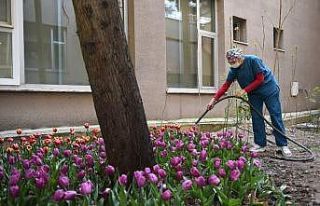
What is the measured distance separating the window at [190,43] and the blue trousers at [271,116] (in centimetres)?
297

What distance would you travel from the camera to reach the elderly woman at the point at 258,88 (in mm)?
6133

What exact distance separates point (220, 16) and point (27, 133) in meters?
5.85

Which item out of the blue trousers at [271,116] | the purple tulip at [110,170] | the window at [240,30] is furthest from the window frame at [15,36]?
the window at [240,30]

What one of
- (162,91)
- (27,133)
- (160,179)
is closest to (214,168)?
(160,179)

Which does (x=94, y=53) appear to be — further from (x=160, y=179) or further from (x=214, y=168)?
(x=214, y=168)

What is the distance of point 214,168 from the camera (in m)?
3.91

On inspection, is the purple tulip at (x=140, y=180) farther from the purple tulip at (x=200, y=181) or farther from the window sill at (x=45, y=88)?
the window sill at (x=45, y=88)

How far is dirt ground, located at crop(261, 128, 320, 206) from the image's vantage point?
12.7ft

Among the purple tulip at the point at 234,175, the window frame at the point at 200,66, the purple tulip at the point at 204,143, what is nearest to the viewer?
the purple tulip at the point at 234,175

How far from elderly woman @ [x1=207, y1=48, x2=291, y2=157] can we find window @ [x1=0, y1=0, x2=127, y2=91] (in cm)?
228

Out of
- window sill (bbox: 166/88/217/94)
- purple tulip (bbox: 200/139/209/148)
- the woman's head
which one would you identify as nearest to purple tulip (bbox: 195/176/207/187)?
purple tulip (bbox: 200/139/209/148)

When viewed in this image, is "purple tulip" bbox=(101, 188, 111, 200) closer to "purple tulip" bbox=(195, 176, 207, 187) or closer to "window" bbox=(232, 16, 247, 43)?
"purple tulip" bbox=(195, 176, 207, 187)

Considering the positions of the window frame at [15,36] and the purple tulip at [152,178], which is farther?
the window frame at [15,36]

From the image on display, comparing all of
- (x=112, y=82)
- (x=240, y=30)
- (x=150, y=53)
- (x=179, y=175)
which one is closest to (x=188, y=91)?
(x=150, y=53)
